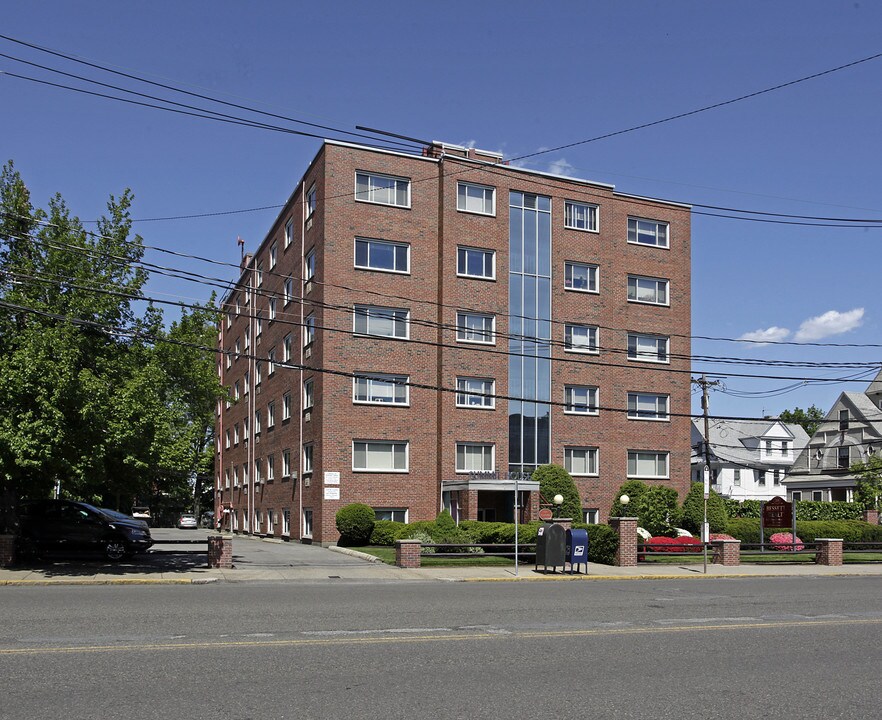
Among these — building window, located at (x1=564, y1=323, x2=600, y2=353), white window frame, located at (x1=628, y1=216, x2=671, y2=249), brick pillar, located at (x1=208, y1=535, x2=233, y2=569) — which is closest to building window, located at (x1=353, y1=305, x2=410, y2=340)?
building window, located at (x1=564, y1=323, x2=600, y2=353)

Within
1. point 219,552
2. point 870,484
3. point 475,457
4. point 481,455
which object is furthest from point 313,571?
point 870,484

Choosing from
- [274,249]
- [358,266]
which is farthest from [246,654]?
[274,249]

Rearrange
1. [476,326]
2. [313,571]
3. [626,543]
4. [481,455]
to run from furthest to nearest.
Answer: [476,326], [481,455], [626,543], [313,571]

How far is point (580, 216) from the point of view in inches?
1667

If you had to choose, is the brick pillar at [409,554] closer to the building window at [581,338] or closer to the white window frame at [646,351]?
A: the building window at [581,338]

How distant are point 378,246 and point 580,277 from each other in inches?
396

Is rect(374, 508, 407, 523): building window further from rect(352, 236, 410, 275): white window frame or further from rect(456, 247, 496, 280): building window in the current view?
rect(456, 247, 496, 280): building window

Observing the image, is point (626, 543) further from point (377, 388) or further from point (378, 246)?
point (378, 246)

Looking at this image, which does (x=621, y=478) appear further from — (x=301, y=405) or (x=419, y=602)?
(x=419, y=602)

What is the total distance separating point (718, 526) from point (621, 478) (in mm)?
4813

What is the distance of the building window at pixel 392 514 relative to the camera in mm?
36781

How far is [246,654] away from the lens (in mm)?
9906

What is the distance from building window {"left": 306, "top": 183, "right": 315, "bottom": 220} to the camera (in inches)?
1552

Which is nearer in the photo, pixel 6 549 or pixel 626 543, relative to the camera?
pixel 6 549
